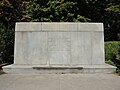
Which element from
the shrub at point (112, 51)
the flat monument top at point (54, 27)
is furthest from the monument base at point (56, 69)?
the shrub at point (112, 51)

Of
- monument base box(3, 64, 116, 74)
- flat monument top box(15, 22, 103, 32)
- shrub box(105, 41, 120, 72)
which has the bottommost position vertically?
monument base box(3, 64, 116, 74)

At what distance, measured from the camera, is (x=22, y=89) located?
9.84 m

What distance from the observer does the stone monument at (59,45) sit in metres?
16.6

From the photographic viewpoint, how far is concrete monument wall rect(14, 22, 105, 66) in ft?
54.4

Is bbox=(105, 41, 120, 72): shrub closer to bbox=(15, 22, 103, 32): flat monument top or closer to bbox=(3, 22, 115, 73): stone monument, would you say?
bbox=(3, 22, 115, 73): stone monument

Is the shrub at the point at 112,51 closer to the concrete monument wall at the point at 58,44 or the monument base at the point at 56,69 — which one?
the concrete monument wall at the point at 58,44

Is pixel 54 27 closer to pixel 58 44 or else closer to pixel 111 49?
pixel 58 44

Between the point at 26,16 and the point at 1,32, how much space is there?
4.75 meters

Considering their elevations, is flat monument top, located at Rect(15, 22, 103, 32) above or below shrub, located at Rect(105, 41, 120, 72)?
above

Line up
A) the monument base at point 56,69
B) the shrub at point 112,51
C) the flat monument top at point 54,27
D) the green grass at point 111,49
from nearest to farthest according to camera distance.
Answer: the monument base at point 56,69, the flat monument top at point 54,27, the shrub at point 112,51, the green grass at point 111,49

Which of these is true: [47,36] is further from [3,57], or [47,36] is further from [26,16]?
[26,16]

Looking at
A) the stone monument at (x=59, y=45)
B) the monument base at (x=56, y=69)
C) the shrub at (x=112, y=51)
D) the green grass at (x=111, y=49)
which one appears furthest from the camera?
the green grass at (x=111, y=49)

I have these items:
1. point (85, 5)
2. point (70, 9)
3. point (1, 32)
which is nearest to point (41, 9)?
point (70, 9)

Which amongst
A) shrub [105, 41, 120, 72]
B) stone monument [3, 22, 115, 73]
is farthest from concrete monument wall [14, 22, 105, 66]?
shrub [105, 41, 120, 72]
